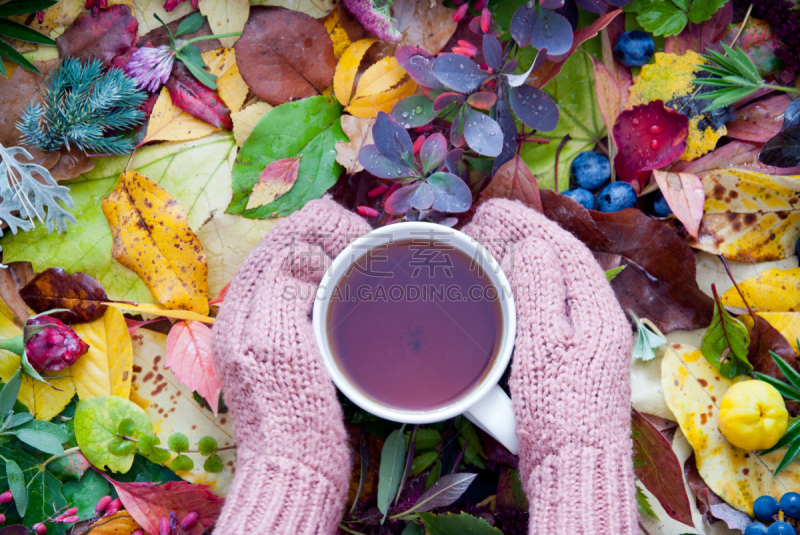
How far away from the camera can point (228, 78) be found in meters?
0.96

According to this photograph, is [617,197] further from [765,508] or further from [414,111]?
[765,508]

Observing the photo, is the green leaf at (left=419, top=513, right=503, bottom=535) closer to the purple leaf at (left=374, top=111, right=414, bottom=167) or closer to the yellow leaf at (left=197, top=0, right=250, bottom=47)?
the purple leaf at (left=374, top=111, right=414, bottom=167)

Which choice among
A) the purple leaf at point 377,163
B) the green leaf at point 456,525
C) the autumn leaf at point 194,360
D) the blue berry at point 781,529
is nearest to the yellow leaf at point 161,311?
the autumn leaf at point 194,360

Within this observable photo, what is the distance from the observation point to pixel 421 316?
0.85m

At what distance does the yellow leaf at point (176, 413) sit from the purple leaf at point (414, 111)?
58 cm

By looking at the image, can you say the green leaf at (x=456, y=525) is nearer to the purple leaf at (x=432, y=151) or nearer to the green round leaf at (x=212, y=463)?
the green round leaf at (x=212, y=463)

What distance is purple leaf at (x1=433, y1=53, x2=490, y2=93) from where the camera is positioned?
0.85 m

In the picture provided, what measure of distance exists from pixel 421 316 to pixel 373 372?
0.37ft

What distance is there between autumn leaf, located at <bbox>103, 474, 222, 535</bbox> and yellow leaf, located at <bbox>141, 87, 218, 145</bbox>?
1.91 feet

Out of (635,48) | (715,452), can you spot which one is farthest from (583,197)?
(715,452)

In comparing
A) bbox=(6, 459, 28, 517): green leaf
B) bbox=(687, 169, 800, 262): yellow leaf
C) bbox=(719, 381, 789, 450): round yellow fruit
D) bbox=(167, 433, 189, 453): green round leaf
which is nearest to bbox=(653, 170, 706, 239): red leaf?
bbox=(687, 169, 800, 262): yellow leaf

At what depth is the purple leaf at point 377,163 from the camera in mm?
868

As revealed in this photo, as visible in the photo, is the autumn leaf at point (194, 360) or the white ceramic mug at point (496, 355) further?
the autumn leaf at point (194, 360)

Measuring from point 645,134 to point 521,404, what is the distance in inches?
20.0
